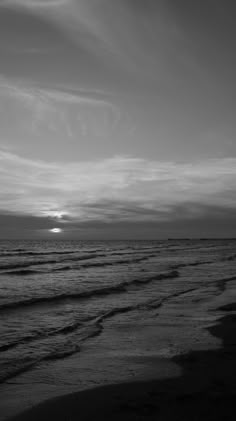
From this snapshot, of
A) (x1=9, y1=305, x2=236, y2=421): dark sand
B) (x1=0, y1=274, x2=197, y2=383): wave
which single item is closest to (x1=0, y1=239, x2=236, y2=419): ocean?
(x1=0, y1=274, x2=197, y2=383): wave

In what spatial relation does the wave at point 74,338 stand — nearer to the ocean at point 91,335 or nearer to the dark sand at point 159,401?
the ocean at point 91,335

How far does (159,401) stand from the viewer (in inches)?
228

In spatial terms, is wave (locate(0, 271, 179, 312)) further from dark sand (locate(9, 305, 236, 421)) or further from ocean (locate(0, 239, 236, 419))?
dark sand (locate(9, 305, 236, 421))

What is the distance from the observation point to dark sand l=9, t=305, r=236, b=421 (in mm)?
5281

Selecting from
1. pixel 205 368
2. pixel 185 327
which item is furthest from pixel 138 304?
pixel 205 368

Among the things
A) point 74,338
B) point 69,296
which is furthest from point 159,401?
point 69,296

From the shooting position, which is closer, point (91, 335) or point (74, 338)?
point (74, 338)

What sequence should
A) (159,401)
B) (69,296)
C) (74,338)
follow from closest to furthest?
(159,401), (74,338), (69,296)

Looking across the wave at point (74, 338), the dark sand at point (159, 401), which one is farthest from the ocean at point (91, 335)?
the dark sand at point (159, 401)

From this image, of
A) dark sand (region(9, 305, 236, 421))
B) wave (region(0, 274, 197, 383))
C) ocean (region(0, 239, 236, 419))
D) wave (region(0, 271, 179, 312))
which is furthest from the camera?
wave (region(0, 271, 179, 312))

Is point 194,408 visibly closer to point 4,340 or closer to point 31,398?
point 31,398

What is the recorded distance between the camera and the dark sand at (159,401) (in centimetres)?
528

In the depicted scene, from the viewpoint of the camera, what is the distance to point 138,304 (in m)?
15.6

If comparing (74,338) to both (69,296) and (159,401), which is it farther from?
(69,296)
